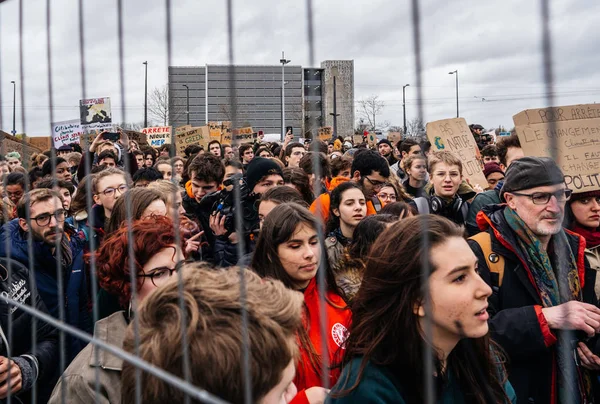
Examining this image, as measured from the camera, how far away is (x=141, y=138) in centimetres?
1170

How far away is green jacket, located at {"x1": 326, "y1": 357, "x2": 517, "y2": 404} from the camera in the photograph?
1453 millimetres

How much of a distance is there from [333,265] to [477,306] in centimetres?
154

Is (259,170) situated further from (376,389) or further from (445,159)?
(376,389)

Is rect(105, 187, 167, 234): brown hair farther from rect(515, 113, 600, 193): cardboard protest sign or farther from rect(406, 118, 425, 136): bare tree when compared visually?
rect(406, 118, 425, 136): bare tree

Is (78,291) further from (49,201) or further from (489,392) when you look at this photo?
(489,392)

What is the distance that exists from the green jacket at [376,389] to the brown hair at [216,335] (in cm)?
23

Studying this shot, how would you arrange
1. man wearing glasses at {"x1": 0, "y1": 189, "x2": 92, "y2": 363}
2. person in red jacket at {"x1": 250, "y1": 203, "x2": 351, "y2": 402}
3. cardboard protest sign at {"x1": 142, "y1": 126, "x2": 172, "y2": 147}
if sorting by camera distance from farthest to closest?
cardboard protest sign at {"x1": 142, "y1": 126, "x2": 172, "y2": 147} < man wearing glasses at {"x1": 0, "y1": 189, "x2": 92, "y2": 363} < person in red jacket at {"x1": 250, "y1": 203, "x2": 351, "y2": 402}

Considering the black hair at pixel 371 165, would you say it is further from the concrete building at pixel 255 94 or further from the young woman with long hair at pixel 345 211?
the concrete building at pixel 255 94

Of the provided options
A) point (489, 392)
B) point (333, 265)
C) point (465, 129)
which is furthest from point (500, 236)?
point (465, 129)

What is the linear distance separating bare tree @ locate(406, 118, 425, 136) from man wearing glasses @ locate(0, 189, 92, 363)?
79.7 inches

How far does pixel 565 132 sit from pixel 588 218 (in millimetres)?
2259

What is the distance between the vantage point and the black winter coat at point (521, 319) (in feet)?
7.55

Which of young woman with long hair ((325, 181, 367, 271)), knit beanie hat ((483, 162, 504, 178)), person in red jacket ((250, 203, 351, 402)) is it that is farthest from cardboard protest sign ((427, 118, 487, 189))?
person in red jacket ((250, 203, 351, 402))

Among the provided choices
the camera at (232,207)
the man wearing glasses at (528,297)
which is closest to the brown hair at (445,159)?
the camera at (232,207)
